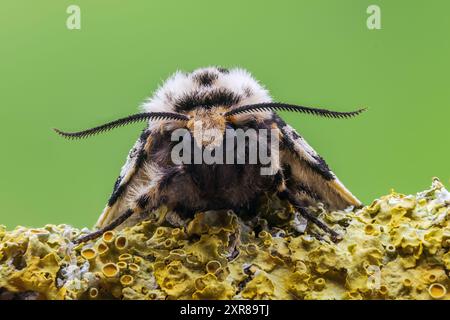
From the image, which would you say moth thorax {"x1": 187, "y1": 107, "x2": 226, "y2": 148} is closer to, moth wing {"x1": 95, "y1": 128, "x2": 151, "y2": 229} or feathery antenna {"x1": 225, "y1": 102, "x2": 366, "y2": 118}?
feathery antenna {"x1": 225, "y1": 102, "x2": 366, "y2": 118}

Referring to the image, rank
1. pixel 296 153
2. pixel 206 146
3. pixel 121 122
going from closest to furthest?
pixel 206 146 → pixel 121 122 → pixel 296 153

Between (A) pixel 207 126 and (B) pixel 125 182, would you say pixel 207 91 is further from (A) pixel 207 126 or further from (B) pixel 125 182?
(B) pixel 125 182

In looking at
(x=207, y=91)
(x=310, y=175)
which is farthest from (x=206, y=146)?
(x=310, y=175)

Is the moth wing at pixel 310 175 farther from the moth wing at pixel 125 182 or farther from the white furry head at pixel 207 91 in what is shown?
the moth wing at pixel 125 182

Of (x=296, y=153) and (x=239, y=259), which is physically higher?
(x=296, y=153)

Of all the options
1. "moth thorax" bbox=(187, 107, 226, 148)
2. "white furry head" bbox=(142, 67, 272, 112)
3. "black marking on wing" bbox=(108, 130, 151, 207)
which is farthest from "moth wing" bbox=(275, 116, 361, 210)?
"black marking on wing" bbox=(108, 130, 151, 207)

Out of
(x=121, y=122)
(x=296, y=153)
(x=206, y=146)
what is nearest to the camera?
(x=206, y=146)
